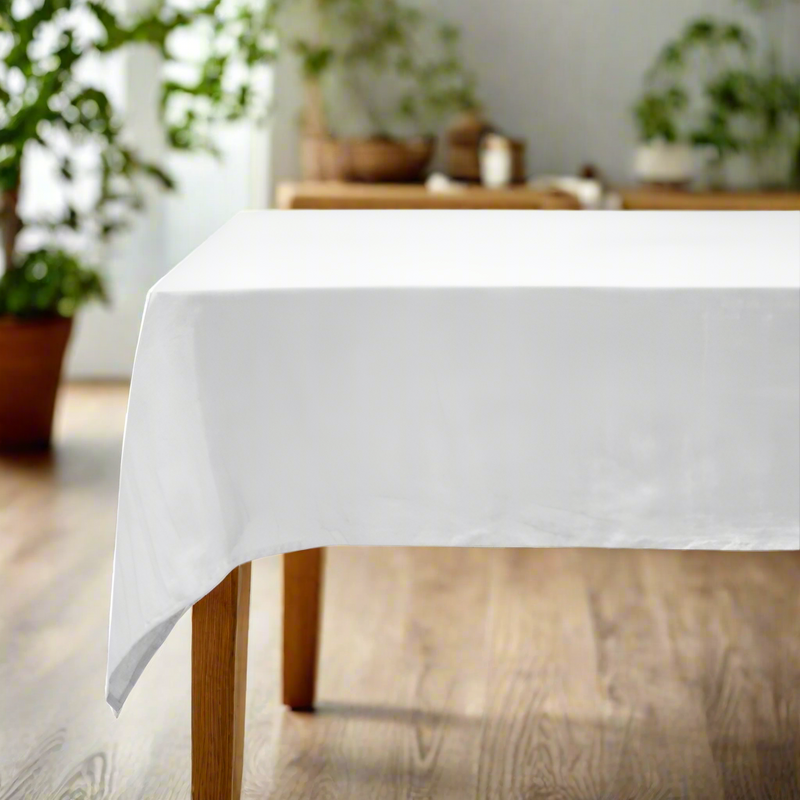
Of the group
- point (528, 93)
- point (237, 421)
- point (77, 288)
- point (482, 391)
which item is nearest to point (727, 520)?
point (482, 391)

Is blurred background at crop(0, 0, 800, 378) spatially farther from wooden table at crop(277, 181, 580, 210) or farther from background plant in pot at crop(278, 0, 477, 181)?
Result: wooden table at crop(277, 181, 580, 210)

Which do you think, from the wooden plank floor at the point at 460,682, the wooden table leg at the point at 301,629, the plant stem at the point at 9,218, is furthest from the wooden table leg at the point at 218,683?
the plant stem at the point at 9,218

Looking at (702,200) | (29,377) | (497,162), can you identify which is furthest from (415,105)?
(29,377)

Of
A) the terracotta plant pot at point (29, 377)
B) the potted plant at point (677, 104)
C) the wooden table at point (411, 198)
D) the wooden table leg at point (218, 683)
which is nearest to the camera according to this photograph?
the wooden table leg at point (218, 683)

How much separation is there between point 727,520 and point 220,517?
41 cm

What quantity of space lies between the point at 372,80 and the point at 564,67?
58 cm

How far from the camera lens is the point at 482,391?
0.86 metres

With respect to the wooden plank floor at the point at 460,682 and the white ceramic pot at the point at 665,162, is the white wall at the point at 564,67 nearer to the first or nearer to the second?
the white ceramic pot at the point at 665,162

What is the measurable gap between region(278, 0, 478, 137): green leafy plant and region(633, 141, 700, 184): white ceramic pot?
Result: 1.77 feet

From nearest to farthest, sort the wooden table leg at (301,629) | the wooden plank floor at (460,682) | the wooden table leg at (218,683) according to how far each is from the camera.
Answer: the wooden table leg at (218,683) < the wooden plank floor at (460,682) < the wooden table leg at (301,629)

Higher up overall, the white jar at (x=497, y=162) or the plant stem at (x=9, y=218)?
the white jar at (x=497, y=162)

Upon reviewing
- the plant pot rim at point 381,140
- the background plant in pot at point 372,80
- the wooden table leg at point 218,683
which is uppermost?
the background plant in pot at point 372,80

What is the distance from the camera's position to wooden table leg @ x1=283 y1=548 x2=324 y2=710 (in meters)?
1.45

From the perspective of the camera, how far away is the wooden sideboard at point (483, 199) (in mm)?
2309
